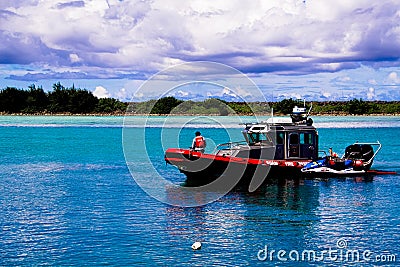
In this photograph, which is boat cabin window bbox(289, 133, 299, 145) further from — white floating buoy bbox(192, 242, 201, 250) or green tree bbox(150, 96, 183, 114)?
green tree bbox(150, 96, 183, 114)

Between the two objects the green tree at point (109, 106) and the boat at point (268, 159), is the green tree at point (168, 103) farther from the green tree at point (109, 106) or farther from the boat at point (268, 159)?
the boat at point (268, 159)

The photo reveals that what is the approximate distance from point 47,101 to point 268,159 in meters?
141

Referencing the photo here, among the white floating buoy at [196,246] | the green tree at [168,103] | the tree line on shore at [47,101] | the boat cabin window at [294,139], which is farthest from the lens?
the tree line on shore at [47,101]

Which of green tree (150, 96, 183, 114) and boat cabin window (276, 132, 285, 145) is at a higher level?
green tree (150, 96, 183, 114)

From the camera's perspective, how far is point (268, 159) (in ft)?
95.6

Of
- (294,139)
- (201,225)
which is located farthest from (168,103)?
(201,225)

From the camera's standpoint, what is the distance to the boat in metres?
27.8

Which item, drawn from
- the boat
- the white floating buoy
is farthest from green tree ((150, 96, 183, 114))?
the white floating buoy

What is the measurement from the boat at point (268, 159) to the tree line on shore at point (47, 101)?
134 metres

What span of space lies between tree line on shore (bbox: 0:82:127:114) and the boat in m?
134

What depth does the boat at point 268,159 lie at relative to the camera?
91.1 ft

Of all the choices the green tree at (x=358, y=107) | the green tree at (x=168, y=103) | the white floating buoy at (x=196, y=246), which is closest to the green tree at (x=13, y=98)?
the green tree at (x=168, y=103)

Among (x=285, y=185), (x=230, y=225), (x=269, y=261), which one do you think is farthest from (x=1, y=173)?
(x=269, y=261)

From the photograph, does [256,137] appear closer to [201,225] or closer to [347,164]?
[347,164]
